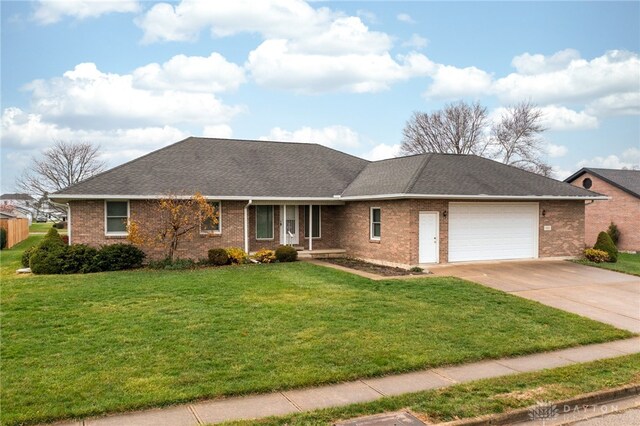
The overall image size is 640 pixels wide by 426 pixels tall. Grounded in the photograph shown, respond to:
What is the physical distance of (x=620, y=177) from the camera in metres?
31.0

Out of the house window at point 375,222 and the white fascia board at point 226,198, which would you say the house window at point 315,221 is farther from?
the house window at point 375,222

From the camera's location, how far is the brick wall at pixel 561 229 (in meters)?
20.3

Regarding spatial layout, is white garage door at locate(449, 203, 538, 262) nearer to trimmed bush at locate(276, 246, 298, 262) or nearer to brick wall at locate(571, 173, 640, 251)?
trimmed bush at locate(276, 246, 298, 262)

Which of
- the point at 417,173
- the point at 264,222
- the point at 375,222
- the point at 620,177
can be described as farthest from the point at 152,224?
the point at 620,177

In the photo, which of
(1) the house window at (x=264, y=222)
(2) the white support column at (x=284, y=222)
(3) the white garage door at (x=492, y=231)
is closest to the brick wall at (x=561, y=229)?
(3) the white garage door at (x=492, y=231)

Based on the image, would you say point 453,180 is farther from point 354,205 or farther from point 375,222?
point 354,205

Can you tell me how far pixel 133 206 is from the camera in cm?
1897

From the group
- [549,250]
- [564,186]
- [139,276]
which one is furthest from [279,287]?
[564,186]

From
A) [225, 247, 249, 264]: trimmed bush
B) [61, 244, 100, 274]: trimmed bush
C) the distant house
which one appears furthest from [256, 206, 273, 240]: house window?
the distant house

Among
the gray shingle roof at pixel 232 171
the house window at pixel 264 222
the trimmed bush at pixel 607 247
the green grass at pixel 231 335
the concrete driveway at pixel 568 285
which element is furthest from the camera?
the house window at pixel 264 222

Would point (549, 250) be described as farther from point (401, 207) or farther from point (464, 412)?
point (464, 412)

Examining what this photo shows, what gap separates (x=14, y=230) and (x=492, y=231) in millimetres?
31658

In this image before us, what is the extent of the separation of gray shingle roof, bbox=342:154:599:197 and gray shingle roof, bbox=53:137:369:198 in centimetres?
188

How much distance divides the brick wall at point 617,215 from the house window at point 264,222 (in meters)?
18.5
